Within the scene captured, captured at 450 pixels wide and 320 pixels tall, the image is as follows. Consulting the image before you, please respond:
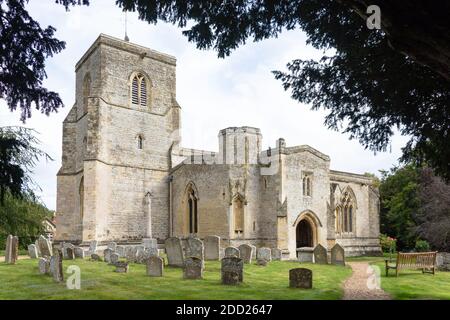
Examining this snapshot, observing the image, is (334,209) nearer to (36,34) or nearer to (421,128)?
(421,128)

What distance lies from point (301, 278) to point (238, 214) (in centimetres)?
1234

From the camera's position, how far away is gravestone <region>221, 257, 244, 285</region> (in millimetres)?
11250

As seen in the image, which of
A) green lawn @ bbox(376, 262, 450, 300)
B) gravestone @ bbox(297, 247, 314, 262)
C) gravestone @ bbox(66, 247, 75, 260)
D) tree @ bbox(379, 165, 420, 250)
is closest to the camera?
green lawn @ bbox(376, 262, 450, 300)

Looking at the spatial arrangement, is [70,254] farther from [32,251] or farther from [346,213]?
[346,213]

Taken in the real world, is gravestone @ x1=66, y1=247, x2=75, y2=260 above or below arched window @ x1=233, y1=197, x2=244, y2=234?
below

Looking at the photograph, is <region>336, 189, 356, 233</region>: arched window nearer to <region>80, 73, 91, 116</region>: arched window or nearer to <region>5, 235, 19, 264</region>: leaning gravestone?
<region>80, 73, 91, 116</region>: arched window

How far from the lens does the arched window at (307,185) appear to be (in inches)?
969

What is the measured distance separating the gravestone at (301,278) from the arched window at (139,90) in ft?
58.2

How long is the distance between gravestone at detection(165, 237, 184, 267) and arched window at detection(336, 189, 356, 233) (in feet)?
51.0

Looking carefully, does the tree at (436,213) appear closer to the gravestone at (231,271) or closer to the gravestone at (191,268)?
the gravestone at (231,271)

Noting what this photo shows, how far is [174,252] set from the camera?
14.7 metres

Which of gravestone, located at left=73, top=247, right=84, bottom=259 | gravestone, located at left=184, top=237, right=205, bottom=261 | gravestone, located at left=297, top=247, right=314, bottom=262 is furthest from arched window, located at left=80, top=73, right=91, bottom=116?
gravestone, located at left=297, top=247, right=314, bottom=262

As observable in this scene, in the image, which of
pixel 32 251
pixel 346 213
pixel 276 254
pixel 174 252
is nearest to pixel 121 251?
pixel 32 251

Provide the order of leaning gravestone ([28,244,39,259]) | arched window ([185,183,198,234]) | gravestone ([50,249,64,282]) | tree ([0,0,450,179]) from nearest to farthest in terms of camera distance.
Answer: tree ([0,0,450,179]) < gravestone ([50,249,64,282]) < leaning gravestone ([28,244,39,259]) < arched window ([185,183,198,234])
